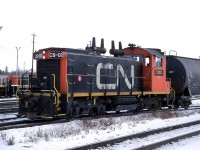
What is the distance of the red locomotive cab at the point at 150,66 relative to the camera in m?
18.6

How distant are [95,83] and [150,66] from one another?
422 cm

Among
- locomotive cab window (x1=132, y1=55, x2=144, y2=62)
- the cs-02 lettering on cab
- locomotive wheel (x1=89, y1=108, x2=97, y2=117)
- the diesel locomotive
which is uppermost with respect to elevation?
locomotive cab window (x1=132, y1=55, x2=144, y2=62)

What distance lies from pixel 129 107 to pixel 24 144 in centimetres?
942

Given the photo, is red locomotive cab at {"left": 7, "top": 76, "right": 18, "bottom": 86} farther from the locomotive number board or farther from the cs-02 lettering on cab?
the cs-02 lettering on cab

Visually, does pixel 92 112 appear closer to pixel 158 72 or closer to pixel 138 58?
pixel 138 58

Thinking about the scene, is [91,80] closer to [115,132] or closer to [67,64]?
[67,64]

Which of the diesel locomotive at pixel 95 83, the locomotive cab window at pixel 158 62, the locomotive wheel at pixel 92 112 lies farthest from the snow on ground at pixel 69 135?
the locomotive cab window at pixel 158 62

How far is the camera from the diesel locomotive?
1363 centimetres

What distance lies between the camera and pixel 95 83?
51.3 ft

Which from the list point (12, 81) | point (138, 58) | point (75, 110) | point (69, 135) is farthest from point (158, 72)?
point (12, 81)

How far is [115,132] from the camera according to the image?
36.3 feet

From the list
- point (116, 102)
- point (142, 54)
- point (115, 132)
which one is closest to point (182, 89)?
point (142, 54)

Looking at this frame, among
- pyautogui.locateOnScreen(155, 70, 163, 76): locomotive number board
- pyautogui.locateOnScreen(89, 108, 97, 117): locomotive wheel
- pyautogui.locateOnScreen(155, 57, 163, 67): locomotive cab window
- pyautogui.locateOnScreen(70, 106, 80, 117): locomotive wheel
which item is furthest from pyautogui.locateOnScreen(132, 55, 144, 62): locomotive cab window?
pyautogui.locateOnScreen(70, 106, 80, 117): locomotive wheel

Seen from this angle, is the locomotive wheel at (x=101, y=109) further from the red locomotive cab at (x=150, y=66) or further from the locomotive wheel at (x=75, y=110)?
the red locomotive cab at (x=150, y=66)
